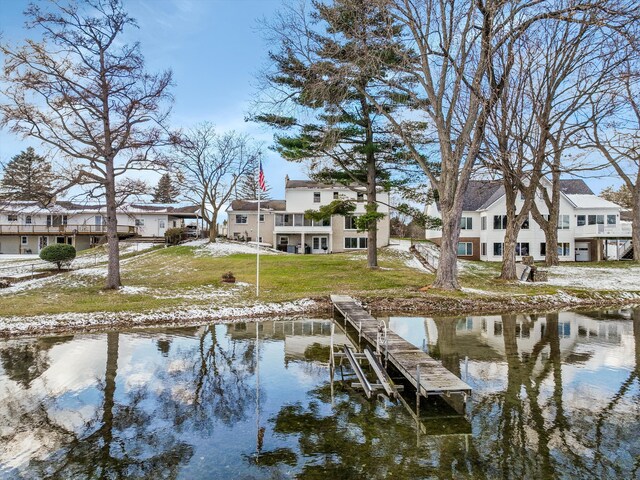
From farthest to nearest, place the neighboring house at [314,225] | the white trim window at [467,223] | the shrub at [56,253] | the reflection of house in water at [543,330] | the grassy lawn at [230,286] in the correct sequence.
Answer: the neighboring house at [314,225]
the white trim window at [467,223]
the shrub at [56,253]
the grassy lawn at [230,286]
the reflection of house in water at [543,330]

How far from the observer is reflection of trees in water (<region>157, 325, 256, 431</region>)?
7.58 metres

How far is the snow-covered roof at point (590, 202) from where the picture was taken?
139ft

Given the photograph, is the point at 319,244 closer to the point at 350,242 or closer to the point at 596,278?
the point at 350,242

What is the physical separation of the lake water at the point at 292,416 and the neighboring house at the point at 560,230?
100 feet

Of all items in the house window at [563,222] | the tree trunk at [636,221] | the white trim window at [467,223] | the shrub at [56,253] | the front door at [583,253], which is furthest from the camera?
the white trim window at [467,223]

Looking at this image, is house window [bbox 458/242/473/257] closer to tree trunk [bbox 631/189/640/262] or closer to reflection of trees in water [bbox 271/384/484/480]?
tree trunk [bbox 631/189/640/262]

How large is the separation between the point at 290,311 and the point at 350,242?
2946 cm

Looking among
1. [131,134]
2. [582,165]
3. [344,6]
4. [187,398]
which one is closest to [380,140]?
[344,6]

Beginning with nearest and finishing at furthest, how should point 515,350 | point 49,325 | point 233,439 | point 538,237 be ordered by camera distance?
point 233,439, point 515,350, point 49,325, point 538,237

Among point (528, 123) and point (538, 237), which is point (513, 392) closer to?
point (528, 123)

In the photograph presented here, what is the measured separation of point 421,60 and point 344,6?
4741mm

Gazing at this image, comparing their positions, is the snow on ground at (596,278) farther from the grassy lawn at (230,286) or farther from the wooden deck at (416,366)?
the wooden deck at (416,366)

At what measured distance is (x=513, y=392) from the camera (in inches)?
342

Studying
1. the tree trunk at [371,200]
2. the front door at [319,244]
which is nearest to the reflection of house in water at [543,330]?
→ the tree trunk at [371,200]
